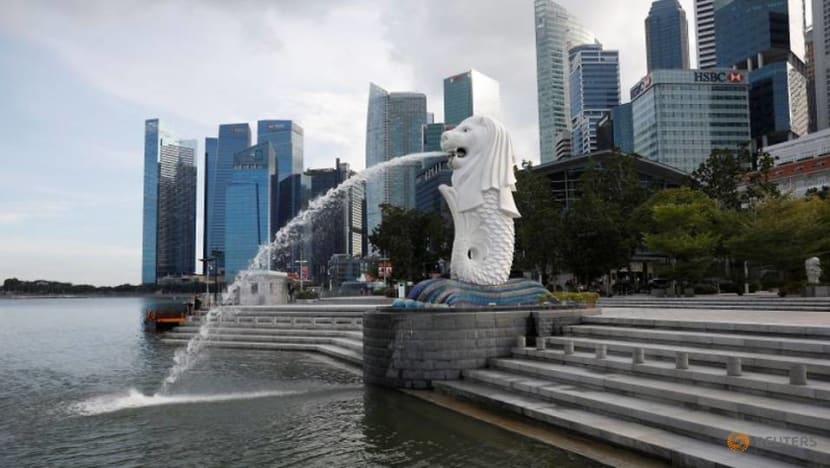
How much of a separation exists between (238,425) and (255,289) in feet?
82.8

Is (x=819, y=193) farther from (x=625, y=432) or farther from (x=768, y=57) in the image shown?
(x=768, y=57)

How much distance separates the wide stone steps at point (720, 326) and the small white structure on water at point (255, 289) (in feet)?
79.6

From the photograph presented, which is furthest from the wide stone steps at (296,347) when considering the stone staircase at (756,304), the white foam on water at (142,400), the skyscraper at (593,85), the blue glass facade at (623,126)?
the skyscraper at (593,85)

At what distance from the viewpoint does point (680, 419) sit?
8.32m

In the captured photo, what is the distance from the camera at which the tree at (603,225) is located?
35.8 meters

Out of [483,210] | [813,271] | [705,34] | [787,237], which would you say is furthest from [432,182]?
[705,34]

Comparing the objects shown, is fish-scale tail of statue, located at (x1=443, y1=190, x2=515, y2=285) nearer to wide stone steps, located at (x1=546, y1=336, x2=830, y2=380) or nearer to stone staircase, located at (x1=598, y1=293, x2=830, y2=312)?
wide stone steps, located at (x1=546, y1=336, x2=830, y2=380)

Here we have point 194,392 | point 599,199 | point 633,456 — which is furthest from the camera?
point 599,199

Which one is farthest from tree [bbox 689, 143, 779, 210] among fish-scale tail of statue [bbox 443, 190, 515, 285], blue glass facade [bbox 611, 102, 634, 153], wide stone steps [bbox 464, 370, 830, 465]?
blue glass facade [bbox 611, 102, 634, 153]

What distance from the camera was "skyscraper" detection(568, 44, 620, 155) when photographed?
186 meters

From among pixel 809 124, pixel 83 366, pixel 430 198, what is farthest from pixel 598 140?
pixel 83 366

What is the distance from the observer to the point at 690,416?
8.45 metres

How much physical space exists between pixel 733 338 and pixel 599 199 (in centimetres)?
2724

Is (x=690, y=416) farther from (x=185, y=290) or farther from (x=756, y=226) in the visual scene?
(x=185, y=290)
